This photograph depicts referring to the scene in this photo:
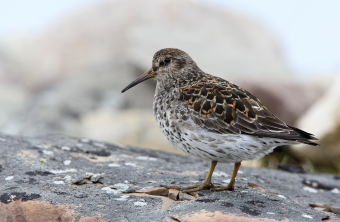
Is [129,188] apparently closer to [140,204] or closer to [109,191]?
[109,191]

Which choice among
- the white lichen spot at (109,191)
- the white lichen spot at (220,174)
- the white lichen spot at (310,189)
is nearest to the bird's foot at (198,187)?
the white lichen spot at (109,191)

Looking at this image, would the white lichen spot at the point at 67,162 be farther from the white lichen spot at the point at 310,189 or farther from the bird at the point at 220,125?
the white lichen spot at the point at 310,189

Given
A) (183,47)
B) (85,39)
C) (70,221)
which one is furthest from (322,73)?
(70,221)

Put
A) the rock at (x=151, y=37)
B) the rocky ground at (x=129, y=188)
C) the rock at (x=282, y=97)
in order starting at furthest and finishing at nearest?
the rock at (x=151, y=37) < the rock at (x=282, y=97) < the rocky ground at (x=129, y=188)

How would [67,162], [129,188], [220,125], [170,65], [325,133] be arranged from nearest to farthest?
[220,125] < [129,188] < [67,162] < [170,65] < [325,133]

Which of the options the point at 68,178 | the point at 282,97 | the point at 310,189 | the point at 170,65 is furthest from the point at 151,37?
the point at 68,178

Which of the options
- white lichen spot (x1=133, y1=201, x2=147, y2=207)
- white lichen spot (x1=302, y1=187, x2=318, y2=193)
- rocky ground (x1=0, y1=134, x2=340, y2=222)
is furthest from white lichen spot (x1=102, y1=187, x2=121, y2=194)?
white lichen spot (x1=302, y1=187, x2=318, y2=193)
